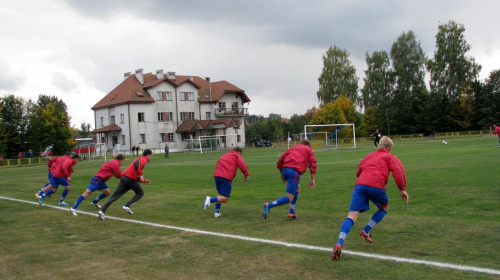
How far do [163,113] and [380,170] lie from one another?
213 feet

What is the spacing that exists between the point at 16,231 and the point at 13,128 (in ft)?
181

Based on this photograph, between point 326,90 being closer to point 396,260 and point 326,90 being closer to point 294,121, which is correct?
point 294,121

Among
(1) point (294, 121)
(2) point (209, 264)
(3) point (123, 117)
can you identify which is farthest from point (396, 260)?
(1) point (294, 121)

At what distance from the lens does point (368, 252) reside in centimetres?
650

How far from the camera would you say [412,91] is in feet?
268

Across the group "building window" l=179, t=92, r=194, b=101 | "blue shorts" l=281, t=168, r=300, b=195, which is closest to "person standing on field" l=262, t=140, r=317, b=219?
Result: "blue shorts" l=281, t=168, r=300, b=195

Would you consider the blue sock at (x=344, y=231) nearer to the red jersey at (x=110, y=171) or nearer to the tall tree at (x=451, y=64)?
the red jersey at (x=110, y=171)

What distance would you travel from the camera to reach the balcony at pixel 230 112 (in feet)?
245

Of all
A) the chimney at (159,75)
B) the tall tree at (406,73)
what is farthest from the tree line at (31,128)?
the tall tree at (406,73)

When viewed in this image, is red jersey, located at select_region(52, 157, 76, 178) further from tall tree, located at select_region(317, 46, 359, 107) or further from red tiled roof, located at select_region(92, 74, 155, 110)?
tall tree, located at select_region(317, 46, 359, 107)

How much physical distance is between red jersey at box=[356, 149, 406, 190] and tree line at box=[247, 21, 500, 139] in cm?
6945

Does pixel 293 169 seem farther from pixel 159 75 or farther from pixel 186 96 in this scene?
pixel 159 75

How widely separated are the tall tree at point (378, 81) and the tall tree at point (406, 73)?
46.7 inches

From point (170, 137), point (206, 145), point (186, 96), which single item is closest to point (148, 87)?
point (186, 96)
